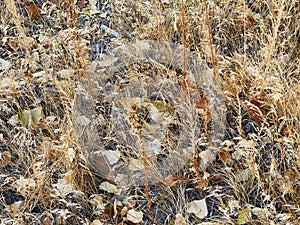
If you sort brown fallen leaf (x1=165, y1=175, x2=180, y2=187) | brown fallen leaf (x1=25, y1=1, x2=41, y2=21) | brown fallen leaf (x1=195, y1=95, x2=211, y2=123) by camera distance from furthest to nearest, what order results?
brown fallen leaf (x1=25, y1=1, x2=41, y2=21) → brown fallen leaf (x1=195, y1=95, x2=211, y2=123) → brown fallen leaf (x1=165, y1=175, x2=180, y2=187)

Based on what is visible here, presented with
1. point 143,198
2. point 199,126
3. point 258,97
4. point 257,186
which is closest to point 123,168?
point 143,198

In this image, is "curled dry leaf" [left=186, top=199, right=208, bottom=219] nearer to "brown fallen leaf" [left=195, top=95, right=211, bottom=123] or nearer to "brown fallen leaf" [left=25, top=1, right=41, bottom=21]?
"brown fallen leaf" [left=195, top=95, right=211, bottom=123]

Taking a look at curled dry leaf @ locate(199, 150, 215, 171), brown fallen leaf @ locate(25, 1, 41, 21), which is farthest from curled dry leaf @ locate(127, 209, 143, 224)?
brown fallen leaf @ locate(25, 1, 41, 21)

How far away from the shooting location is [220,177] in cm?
179

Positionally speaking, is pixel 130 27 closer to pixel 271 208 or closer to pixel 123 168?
pixel 123 168

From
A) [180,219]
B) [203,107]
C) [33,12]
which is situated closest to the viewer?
[180,219]

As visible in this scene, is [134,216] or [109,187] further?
[109,187]

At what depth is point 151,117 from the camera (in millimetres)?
1998

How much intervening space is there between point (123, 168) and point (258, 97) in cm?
68

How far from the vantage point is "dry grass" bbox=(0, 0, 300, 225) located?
171 centimetres

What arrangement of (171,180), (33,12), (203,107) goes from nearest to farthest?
(171,180) → (203,107) → (33,12)

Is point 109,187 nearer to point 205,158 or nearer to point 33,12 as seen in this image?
point 205,158

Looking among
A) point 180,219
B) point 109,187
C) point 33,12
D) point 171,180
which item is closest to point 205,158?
point 171,180

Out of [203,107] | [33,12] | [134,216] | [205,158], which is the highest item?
[33,12]
